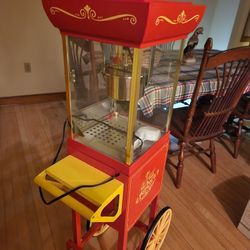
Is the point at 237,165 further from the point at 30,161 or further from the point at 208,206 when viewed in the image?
the point at 30,161

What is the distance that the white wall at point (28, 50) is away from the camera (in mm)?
2123

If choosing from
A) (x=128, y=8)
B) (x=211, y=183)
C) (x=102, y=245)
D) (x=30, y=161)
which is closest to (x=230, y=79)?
(x=211, y=183)

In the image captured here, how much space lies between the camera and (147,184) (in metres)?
0.86

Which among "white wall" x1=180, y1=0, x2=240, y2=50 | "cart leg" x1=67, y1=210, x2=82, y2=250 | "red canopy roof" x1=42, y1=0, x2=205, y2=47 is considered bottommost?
"cart leg" x1=67, y1=210, x2=82, y2=250

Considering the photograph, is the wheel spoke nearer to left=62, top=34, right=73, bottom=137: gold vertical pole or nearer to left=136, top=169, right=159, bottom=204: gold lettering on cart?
left=136, top=169, right=159, bottom=204: gold lettering on cart

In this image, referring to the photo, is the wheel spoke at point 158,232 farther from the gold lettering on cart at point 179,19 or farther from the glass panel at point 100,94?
the gold lettering on cart at point 179,19

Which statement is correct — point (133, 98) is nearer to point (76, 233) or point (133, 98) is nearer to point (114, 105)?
point (114, 105)

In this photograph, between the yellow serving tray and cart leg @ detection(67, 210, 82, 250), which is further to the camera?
cart leg @ detection(67, 210, 82, 250)

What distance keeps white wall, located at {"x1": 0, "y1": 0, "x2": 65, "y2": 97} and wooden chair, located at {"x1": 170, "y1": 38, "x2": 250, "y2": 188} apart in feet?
5.11

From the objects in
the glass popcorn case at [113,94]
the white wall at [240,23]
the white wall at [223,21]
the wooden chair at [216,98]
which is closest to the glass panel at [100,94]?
the glass popcorn case at [113,94]

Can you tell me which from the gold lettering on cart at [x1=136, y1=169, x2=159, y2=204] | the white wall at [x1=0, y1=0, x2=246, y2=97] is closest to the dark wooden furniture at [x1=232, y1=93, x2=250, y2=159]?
the gold lettering on cart at [x1=136, y1=169, x2=159, y2=204]

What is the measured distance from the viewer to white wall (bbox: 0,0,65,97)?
212 centimetres

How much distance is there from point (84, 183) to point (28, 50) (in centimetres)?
203

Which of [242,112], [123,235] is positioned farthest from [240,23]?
[123,235]
